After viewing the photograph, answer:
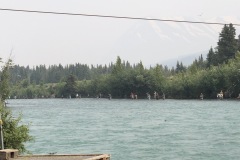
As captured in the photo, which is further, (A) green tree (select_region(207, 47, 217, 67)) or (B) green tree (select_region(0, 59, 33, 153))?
(A) green tree (select_region(207, 47, 217, 67))

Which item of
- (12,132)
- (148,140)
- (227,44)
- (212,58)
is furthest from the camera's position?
(212,58)

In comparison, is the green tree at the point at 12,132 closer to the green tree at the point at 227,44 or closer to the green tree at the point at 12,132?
the green tree at the point at 12,132

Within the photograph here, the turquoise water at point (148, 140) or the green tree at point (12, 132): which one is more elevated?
the green tree at point (12, 132)

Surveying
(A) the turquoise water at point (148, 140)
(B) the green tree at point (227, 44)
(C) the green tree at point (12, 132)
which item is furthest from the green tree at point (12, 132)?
(B) the green tree at point (227, 44)

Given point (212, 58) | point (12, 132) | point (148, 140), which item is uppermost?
point (212, 58)

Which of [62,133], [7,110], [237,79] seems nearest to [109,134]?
[62,133]

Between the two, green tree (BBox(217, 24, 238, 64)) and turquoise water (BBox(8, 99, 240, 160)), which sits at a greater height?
green tree (BBox(217, 24, 238, 64))

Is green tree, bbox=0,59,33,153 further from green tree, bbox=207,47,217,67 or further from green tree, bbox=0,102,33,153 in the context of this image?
green tree, bbox=207,47,217,67

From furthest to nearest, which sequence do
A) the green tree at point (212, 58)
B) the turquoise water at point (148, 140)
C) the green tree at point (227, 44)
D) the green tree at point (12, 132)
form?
the green tree at point (212, 58), the green tree at point (227, 44), the turquoise water at point (148, 140), the green tree at point (12, 132)

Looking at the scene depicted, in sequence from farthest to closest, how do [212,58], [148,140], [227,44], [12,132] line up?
[212,58] → [227,44] → [148,140] → [12,132]

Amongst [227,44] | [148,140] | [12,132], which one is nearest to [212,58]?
[227,44]

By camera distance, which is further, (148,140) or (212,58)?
Result: (212,58)

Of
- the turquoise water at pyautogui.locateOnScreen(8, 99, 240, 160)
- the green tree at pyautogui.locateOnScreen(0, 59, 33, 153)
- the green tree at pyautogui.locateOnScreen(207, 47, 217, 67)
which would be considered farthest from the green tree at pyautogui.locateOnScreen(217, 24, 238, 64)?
the green tree at pyautogui.locateOnScreen(0, 59, 33, 153)

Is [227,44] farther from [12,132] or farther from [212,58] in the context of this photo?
[12,132]
